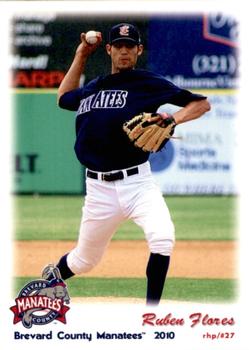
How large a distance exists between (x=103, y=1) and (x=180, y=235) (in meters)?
4.94

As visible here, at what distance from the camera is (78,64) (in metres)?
5.03

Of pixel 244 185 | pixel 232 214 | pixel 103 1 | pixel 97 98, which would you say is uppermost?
pixel 103 1

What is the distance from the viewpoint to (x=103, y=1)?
5422 millimetres

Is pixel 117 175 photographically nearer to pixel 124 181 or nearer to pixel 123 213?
pixel 124 181

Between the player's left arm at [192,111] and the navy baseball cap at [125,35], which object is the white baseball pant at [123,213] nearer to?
the player's left arm at [192,111]

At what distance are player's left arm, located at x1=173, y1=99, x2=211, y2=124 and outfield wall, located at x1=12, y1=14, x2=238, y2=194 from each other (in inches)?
322

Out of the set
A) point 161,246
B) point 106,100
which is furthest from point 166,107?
point 161,246

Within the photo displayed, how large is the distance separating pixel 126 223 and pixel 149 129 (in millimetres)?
7170

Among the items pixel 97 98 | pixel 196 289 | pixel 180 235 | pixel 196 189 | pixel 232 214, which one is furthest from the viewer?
pixel 196 189

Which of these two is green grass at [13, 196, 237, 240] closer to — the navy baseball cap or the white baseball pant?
the white baseball pant

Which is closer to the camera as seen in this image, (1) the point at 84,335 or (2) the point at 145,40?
(1) the point at 84,335

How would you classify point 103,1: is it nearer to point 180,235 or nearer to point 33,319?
point 33,319

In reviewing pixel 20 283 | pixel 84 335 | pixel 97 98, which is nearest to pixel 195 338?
pixel 84 335

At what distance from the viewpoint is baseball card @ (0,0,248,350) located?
426 cm
